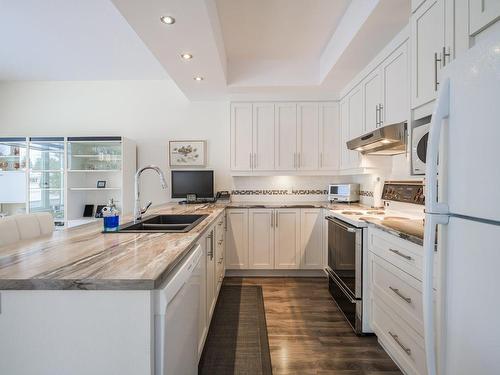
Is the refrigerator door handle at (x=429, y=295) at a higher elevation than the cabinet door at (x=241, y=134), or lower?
lower

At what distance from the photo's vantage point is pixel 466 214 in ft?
2.36

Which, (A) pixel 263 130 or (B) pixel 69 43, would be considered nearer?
(B) pixel 69 43

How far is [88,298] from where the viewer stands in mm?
822

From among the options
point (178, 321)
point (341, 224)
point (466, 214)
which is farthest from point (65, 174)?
point (466, 214)

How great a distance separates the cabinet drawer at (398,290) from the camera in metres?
1.44

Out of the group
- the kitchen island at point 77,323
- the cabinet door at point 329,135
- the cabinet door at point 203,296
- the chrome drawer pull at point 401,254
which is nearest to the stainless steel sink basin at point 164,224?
the cabinet door at point 203,296

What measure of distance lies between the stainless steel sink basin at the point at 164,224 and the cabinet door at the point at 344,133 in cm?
207

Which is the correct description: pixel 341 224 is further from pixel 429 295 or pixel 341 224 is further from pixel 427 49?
pixel 429 295

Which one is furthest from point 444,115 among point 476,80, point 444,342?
point 444,342

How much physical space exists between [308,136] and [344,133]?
0.47 m

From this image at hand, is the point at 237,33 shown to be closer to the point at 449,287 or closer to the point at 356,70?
the point at 356,70

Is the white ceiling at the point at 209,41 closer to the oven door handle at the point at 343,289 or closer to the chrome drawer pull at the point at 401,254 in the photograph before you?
the chrome drawer pull at the point at 401,254

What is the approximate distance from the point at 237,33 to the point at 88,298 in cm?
273

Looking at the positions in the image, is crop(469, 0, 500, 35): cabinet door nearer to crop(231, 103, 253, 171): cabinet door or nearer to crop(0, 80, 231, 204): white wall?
crop(231, 103, 253, 171): cabinet door
